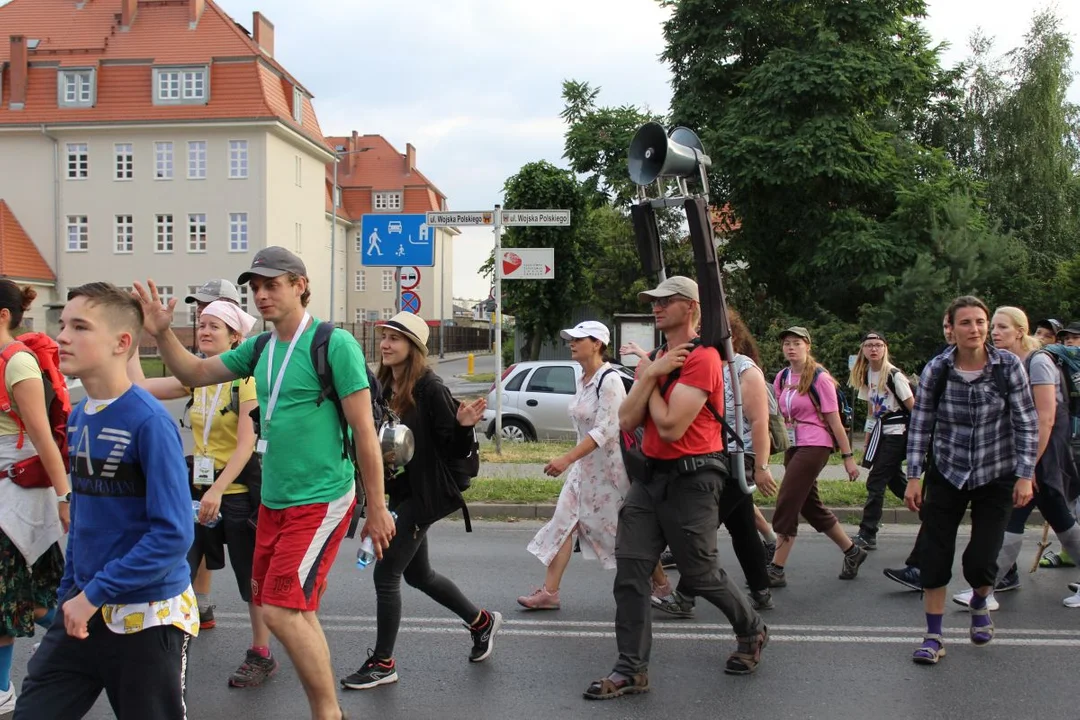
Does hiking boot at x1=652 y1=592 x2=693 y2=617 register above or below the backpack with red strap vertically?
below

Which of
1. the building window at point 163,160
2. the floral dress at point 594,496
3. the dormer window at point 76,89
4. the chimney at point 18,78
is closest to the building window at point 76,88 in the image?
the dormer window at point 76,89

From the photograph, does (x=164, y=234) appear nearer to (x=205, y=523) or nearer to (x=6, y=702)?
(x=205, y=523)

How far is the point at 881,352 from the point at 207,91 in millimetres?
44015

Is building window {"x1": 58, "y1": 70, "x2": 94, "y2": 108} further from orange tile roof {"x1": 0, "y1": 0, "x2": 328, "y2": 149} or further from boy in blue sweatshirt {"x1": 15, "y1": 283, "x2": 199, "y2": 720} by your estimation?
boy in blue sweatshirt {"x1": 15, "y1": 283, "x2": 199, "y2": 720}

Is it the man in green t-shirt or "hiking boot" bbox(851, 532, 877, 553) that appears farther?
"hiking boot" bbox(851, 532, 877, 553)

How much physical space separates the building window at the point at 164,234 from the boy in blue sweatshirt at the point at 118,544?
4773cm

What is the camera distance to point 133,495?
2.86 m

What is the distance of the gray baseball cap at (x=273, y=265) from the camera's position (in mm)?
3654

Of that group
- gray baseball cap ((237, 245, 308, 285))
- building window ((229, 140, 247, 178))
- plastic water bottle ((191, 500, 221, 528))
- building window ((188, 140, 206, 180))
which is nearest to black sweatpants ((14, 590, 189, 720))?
gray baseball cap ((237, 245, 308, 285))

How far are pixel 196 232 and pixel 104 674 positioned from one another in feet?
156

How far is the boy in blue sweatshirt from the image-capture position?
9.17 ft

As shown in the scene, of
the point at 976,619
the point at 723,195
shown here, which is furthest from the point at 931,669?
the point at 723,195

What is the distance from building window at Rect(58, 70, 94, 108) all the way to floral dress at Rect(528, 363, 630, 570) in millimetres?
47200

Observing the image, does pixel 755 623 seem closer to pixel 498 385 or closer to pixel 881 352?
pixel 881 352
